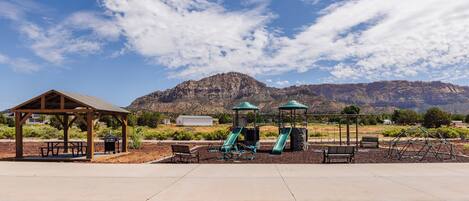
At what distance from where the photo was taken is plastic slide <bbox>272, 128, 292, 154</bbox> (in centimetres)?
2209

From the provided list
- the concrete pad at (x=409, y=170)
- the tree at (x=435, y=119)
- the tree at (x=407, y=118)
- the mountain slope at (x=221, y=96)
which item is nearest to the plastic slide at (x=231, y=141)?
the concrete pad at (x=409, y=170)

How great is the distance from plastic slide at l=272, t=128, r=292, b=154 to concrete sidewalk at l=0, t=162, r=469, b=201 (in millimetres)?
6473

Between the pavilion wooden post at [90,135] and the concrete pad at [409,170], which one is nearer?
the concrete pad at [409,170]

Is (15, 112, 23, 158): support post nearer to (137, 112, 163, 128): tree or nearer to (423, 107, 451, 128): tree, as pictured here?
(137, 112, 163, 128): tree

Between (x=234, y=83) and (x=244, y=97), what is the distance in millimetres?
17824

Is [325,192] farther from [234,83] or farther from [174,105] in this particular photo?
[234,83]

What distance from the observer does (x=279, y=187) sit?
431 inches

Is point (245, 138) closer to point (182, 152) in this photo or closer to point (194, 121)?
point (182, 152)

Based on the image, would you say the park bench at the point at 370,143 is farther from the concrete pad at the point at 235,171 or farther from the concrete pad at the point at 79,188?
the concrete pad at the point at 79,188

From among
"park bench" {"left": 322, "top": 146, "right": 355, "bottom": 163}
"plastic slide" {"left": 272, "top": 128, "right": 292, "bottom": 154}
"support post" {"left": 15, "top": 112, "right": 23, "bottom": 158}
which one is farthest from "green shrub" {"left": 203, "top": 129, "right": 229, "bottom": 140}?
"park bench" {"left": 322, "top": 146, "right": 355, "bottom": 163}

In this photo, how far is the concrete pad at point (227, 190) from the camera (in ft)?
31.5

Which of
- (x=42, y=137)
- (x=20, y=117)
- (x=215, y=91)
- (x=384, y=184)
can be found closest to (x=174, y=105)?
(x=215, y=91)

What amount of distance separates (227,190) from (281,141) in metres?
12.8

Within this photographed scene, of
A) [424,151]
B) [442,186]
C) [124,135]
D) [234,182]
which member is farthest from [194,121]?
[442,186]
